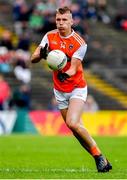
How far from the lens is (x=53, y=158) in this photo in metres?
18.5

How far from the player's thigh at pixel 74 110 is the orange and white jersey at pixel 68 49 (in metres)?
0.23

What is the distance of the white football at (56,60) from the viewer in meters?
13.7

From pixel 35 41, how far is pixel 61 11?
2236 cm

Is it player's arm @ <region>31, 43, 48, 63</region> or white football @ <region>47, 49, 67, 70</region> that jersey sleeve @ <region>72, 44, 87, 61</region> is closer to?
white football @ <region>47, 49, 67, 70</region>

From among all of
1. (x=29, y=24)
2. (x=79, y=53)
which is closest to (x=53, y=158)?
(x=79, y=53)

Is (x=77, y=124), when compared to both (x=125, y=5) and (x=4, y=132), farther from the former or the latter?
(x=125, y=5)

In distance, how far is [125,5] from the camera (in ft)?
138

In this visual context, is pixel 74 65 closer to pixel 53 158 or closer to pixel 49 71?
pixel 53 158

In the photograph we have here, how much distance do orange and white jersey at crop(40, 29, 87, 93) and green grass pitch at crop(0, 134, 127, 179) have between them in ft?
4.75

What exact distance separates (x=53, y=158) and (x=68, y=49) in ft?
15.7

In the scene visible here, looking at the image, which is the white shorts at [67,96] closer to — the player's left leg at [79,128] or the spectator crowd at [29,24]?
the player's left leg at [79,128]

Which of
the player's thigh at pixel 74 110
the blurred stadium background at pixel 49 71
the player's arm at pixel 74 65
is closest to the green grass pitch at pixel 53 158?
the player's thigh at pixel 74 110

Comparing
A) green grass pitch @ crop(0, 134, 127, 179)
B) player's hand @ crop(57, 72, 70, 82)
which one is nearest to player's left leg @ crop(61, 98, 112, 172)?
green grass pitch @ crop(0, 134, 127, 179)

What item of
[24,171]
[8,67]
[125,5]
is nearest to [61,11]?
[24,171]
